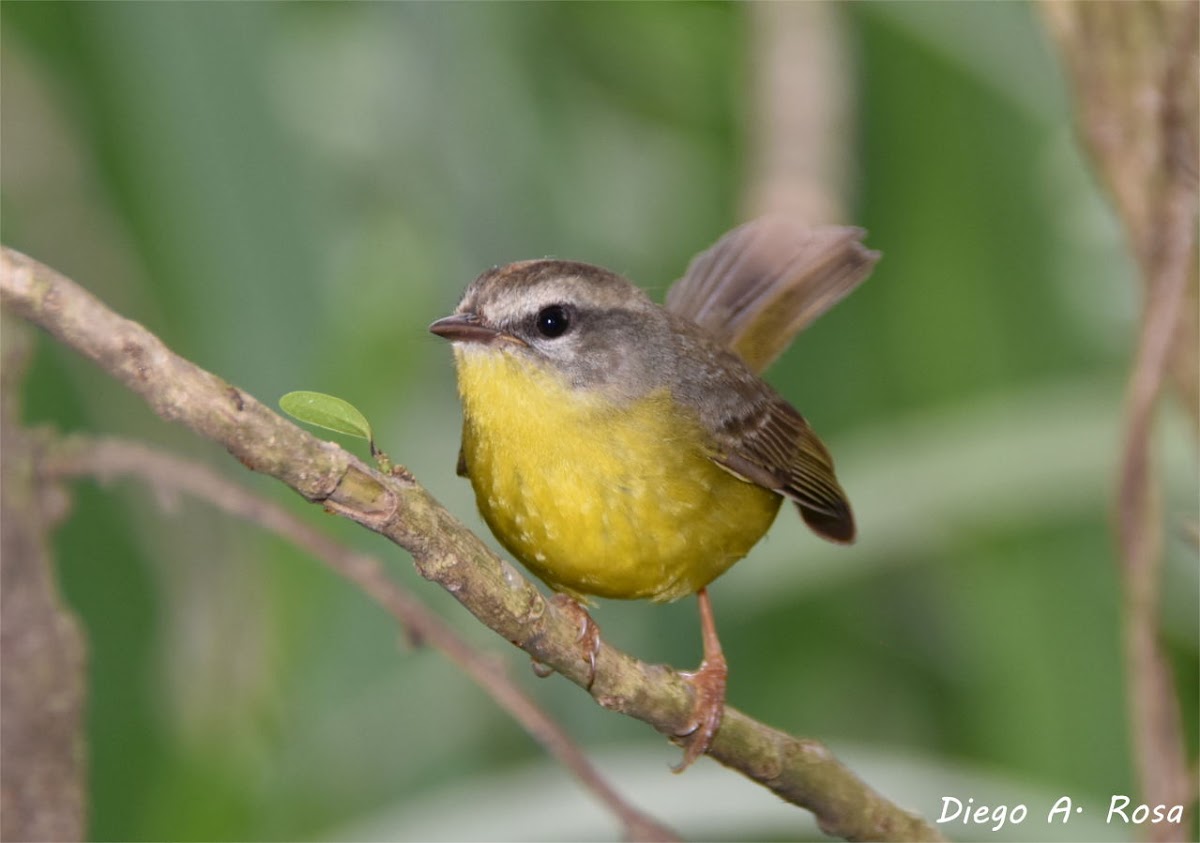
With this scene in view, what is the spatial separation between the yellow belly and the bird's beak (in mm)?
30

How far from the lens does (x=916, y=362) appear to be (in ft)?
13.6

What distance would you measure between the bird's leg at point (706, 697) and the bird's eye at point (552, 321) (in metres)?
0.68

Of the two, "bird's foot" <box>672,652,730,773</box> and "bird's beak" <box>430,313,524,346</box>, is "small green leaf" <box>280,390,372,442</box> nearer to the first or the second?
"bird's foot" <box>672,652,730,773</box>

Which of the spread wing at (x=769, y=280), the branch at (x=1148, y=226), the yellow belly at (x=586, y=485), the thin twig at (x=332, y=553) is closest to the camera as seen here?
the thin twig at (x=332, y=553)

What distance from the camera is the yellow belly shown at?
276 centimetres

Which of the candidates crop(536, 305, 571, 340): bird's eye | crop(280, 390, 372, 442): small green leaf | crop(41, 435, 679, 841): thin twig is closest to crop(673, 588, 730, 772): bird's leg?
crop(41, 435, 679, 841): thin twig

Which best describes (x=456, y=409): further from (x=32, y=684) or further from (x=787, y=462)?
(x=32, y=684)

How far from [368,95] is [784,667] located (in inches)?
93.1

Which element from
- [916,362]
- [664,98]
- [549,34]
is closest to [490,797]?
[916,362]

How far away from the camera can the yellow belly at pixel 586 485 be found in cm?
276

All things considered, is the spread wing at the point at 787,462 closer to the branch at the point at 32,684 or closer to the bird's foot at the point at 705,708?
the bird's foot at the point at 705,708

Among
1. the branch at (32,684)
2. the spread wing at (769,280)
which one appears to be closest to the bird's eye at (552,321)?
the spread wing at (769,280)

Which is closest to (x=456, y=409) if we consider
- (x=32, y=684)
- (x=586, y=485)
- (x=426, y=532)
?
(x=586, y=485)

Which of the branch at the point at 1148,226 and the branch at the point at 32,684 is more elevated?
the branch at the point at 1148,226
